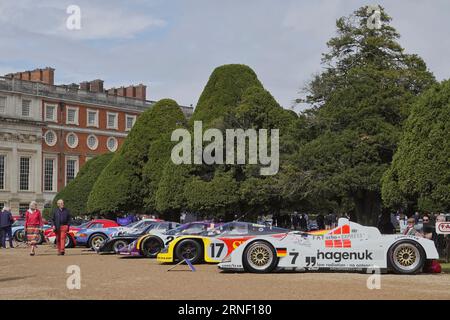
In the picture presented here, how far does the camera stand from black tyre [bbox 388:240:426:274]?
16.5 metres

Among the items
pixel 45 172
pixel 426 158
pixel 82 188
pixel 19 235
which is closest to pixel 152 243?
pixel 426 158

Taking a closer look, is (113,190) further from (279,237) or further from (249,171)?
(279,237)

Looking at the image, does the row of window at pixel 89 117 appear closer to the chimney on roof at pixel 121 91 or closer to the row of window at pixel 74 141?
the row of window at pixel 74 141

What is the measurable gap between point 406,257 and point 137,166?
94.5 feet

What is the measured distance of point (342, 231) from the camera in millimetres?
17031

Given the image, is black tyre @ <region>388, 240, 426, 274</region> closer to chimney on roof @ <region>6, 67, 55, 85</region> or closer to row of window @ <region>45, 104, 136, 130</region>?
row of window @ <region>45, 104, 136, 130</region>

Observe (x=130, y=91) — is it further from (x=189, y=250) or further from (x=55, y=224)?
(x=189, y=250)

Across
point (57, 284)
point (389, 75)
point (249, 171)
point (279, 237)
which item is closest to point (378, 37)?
point (389, 75)

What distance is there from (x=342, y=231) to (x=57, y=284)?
6.93 metres

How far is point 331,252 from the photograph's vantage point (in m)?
16.9

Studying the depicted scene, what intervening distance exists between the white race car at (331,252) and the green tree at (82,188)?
4221 cm

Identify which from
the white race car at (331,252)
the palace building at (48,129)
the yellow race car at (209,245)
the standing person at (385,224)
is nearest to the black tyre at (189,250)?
the yellow race car at (209,245)
